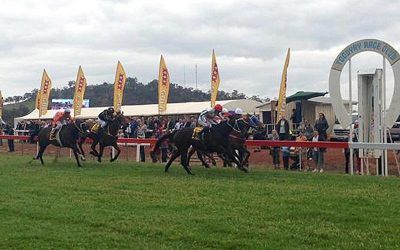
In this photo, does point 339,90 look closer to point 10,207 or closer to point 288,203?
point 288,203

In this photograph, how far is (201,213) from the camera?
10641 mm

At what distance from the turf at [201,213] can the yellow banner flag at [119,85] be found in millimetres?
20923

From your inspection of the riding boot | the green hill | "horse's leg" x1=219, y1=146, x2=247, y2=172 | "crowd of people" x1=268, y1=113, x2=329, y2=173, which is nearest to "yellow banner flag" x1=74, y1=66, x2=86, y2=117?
the riding boot

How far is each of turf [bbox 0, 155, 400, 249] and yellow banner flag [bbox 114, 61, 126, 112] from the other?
20923 mm

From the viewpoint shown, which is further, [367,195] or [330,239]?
[367,195]

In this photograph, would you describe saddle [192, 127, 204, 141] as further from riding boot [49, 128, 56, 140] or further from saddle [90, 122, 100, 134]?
riding boot [49, 128, 56, 140]

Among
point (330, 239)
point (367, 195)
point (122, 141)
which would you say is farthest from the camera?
point (122, 141)

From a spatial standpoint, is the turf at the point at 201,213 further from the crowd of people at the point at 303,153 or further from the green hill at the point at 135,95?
the green hill at the point at 135,95

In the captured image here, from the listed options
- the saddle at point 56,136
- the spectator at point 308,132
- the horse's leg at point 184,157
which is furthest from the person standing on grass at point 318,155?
the saddle at point 56,136

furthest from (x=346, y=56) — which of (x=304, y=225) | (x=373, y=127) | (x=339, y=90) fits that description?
(x=304, y=225)

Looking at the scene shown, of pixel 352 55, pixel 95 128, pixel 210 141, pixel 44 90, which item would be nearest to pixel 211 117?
pixel 210 141

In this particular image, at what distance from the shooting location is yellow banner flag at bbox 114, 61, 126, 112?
37.4m

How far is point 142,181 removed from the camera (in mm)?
16047

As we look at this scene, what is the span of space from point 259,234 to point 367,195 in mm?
4382
